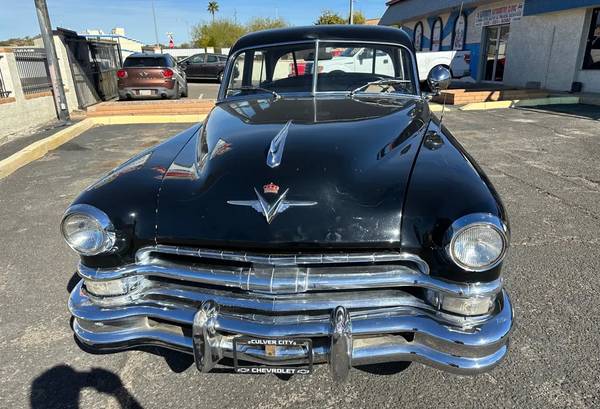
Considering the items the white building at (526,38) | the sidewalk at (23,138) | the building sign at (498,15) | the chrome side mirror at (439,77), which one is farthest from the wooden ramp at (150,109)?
the building sign at (498,15)

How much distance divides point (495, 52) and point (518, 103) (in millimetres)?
6736

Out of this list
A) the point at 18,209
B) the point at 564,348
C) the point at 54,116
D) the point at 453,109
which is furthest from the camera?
the point at 453,109

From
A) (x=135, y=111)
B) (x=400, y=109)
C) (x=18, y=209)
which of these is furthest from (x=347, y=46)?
(x=135, y=111)

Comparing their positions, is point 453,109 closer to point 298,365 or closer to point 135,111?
point 135,111

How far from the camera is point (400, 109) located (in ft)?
10.0

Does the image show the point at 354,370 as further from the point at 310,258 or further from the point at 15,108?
the point at 15,108

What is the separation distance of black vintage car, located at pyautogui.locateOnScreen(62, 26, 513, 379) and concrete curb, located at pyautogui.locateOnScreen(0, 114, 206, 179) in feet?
17.7

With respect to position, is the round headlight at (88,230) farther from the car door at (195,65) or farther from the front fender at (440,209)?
the car door at (195,65)

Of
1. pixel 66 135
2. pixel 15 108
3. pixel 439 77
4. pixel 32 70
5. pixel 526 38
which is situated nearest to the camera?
pixel 439 77

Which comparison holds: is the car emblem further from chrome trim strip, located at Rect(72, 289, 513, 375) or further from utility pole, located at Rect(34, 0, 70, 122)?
utility pole, located at Rect(34, 0, 70, 122)

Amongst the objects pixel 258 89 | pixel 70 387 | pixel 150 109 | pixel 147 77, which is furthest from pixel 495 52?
pixel 70 387

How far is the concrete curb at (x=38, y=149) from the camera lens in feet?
21.4

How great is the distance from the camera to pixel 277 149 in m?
2.24

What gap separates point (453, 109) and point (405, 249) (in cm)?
1086
